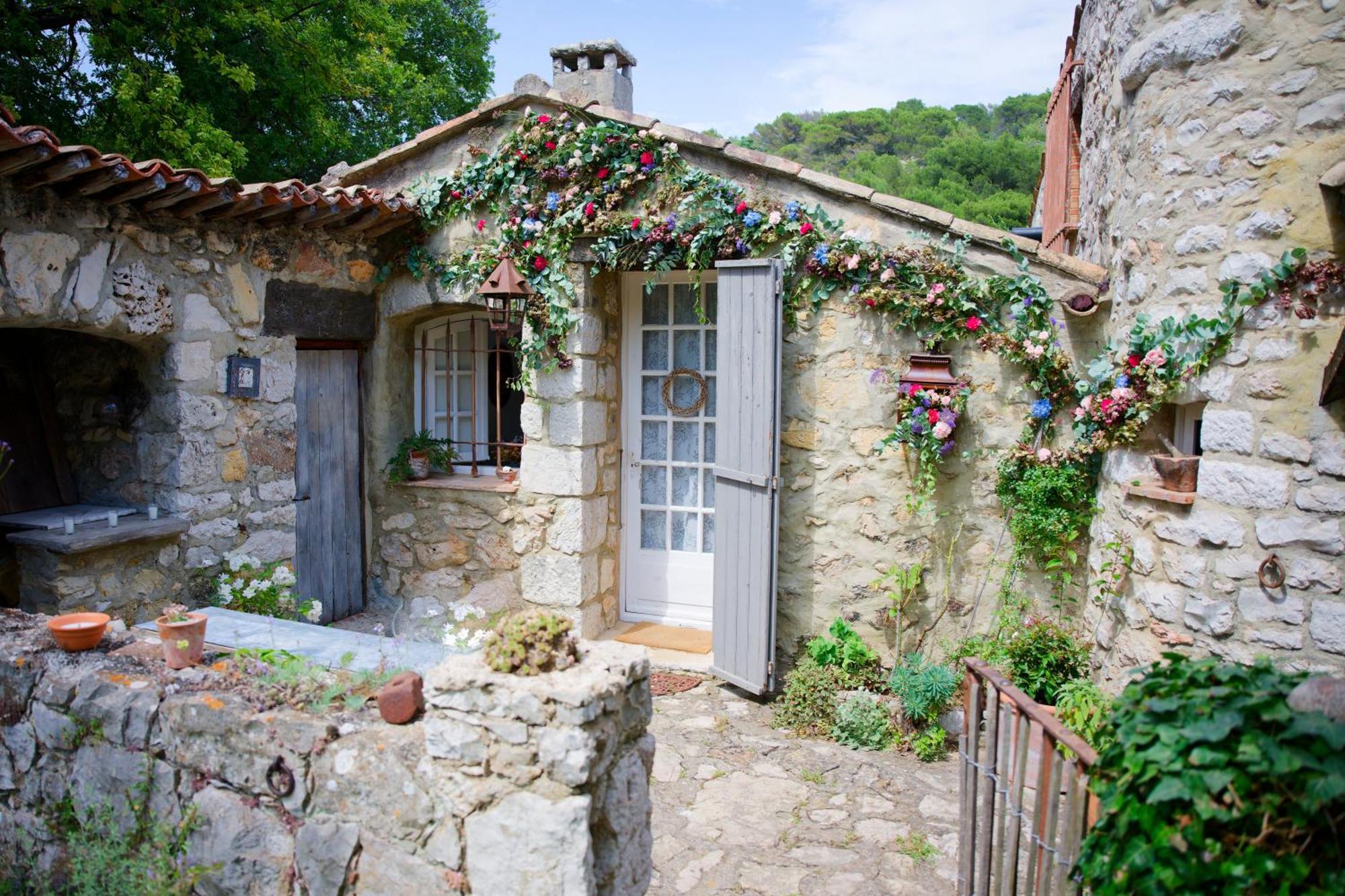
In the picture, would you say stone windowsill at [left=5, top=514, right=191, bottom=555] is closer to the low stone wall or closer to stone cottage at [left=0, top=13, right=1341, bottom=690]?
stone cottage at [left=0, top=13, right=1341, bottom=690]

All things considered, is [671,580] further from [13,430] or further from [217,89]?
[217,89]

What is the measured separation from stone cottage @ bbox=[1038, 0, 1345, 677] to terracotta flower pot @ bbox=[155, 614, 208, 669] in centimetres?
392

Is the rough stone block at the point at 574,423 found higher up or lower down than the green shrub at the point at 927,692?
higher up

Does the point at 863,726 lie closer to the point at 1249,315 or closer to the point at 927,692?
the point at 927,692

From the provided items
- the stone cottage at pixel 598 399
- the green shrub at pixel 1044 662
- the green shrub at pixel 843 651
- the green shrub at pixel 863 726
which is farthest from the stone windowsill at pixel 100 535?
A: the green shrub at pixel 1044 662

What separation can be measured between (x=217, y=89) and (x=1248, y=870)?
40.1ft

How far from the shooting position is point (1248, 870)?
1658 millimetres

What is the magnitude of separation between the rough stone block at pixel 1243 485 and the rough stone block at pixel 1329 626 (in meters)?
0.42

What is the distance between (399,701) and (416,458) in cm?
372

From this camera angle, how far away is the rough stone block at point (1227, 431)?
3738 millimetres

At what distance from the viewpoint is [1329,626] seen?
3.57 m

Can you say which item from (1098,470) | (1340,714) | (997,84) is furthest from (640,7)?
(997,84)

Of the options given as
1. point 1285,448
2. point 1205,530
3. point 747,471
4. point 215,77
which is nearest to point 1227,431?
point 1285,448

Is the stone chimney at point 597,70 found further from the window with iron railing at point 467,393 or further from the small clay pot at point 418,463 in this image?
the small clay pot at point 418,463
